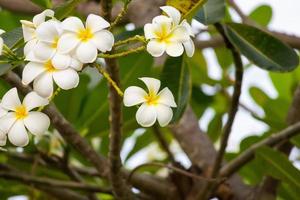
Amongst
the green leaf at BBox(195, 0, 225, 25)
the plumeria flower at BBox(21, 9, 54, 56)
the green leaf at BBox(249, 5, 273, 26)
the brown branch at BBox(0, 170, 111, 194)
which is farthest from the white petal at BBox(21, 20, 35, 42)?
the green leaf at BBox(249, 5, 273, 26)

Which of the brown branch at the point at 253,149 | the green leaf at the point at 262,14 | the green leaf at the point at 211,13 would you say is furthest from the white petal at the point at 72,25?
the green leaf at the point at 262,14

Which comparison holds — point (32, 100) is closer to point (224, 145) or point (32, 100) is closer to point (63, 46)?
point (63, 46)

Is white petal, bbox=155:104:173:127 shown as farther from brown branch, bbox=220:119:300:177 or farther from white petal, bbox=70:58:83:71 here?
brown branch, bbox=220:119:300:177

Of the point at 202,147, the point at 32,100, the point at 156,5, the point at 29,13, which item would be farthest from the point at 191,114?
the point at 32,100

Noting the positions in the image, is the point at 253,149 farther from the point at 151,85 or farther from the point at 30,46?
the point at 30,46

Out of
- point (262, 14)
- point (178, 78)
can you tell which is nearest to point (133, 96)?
point (178, 78)

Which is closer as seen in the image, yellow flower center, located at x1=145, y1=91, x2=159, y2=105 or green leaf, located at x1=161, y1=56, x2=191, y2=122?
yellow flower center, located at x1=145, y1=91, x2=159, y2=105

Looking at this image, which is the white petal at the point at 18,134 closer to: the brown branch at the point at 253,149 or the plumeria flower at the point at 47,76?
the plumeria flower at the point at 47,76

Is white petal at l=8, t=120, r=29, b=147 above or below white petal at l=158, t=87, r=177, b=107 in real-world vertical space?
below
